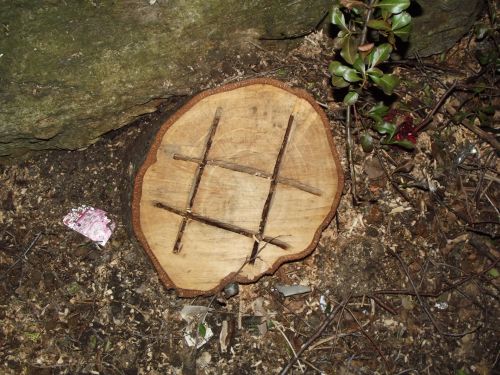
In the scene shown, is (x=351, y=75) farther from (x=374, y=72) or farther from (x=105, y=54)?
(x=105, y=54)

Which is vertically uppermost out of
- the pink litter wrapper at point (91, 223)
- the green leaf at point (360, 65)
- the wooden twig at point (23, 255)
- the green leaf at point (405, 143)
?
the green leaf at point (360, 65)

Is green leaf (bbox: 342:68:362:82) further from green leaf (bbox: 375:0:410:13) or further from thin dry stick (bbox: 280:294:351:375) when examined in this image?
thin dry stick (bbox: 280:294:351:375)

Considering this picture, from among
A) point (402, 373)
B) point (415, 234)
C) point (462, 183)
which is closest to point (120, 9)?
point (415, 234)

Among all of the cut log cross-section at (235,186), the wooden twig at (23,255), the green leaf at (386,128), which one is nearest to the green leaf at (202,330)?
the cut log cross-section at (235,186)

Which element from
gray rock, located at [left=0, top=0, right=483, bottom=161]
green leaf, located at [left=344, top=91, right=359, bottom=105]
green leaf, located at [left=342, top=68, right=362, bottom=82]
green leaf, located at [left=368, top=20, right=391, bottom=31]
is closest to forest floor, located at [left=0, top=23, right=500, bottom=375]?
gray rock, located at [left=0, top=0, right=483, bottom=161]

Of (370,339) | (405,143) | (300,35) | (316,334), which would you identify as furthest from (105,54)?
(370,339)

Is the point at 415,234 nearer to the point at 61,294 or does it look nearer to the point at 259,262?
the point at 259,262

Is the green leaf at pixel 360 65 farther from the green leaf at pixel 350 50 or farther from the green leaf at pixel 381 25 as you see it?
the green leaf at pixel 381 25
